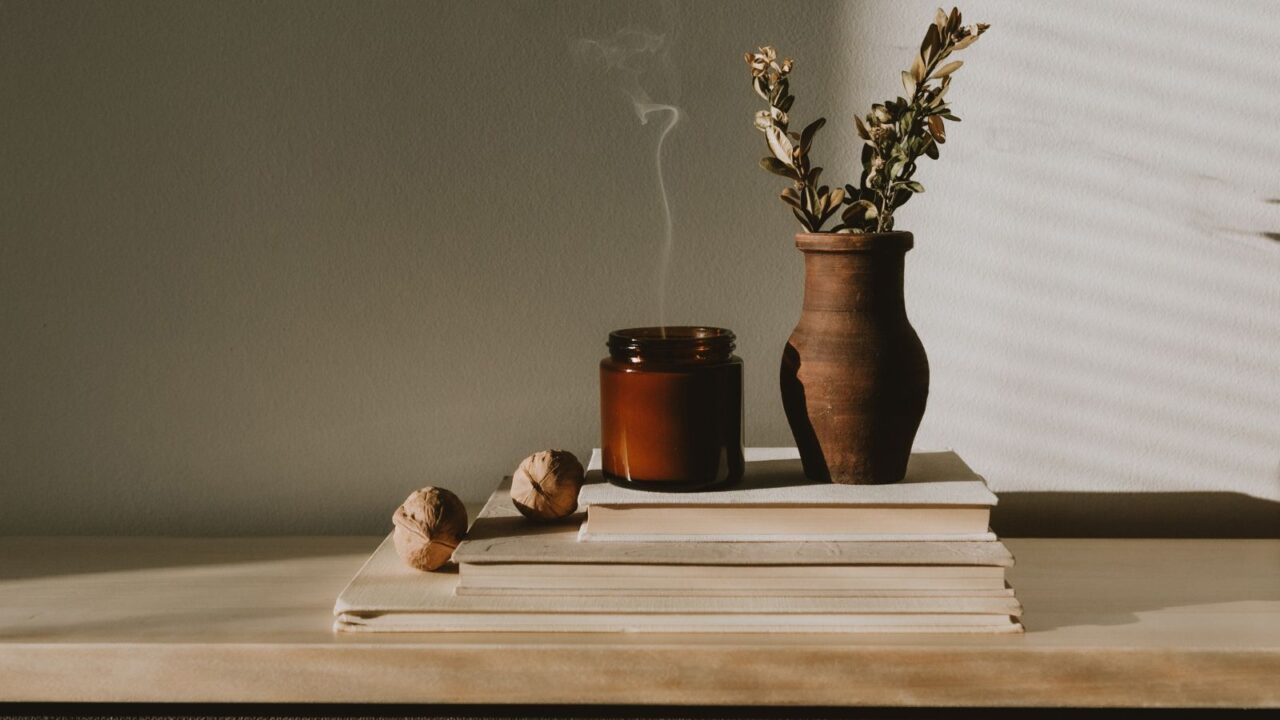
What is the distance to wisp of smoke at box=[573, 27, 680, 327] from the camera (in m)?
1.14

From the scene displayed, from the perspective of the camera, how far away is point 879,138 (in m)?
0.92

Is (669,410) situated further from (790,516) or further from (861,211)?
(861,211)

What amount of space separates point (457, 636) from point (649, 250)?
486mm

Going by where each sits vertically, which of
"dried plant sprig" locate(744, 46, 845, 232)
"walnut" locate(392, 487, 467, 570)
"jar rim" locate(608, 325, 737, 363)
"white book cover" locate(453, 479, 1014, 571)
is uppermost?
"dried plant sprig" locate(744, 46, 845, 232)

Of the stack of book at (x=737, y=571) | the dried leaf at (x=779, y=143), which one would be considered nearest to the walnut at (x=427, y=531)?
the stack of book at (x=737, y=571)

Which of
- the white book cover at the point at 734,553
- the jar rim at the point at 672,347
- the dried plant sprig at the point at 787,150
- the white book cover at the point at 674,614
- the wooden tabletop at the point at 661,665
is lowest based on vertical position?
the wooden tabletop at the point at 661,665

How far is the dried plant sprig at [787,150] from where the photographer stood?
923 millimetres

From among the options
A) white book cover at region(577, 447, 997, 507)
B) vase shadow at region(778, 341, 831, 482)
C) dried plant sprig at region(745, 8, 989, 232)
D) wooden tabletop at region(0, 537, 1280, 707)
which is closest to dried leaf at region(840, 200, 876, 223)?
dried plant sprig at region(745, 8, 989, 232)

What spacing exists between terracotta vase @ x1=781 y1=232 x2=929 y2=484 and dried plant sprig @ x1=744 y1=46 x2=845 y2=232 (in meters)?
0.04

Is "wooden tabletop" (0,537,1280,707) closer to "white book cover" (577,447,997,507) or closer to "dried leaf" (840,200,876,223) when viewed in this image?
"white book cover" (577,447,997,507)

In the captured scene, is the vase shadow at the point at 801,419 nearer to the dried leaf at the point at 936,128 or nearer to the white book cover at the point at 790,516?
the white book cover at the point at 790,516

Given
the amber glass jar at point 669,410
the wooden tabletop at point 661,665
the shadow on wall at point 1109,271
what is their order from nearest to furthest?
the wooden tabletop at point 661,665 → the amber glass jar at point 669,410 → the shadow on wall at point 1109,271

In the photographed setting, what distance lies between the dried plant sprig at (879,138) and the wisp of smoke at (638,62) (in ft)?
0.69

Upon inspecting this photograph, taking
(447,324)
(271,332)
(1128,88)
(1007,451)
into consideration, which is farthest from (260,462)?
(1128,88)
